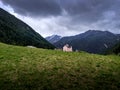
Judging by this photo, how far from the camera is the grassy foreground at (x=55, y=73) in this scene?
21.0m

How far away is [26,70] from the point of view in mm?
25266

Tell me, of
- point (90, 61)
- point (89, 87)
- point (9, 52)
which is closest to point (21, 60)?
point (9, 52)

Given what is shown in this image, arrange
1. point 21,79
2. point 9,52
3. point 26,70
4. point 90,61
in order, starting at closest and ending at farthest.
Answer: point 21,79
point 26,70
point 90,61
point 9,52

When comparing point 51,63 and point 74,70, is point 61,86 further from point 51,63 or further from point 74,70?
point 51,63

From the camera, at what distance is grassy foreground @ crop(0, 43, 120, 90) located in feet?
69.1

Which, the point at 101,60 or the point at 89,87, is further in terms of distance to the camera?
the point at 101,60

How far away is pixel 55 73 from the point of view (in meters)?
24.5

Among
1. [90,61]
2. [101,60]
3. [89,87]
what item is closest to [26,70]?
[89,87]

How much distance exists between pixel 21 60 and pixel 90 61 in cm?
952

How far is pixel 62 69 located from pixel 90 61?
6197mm

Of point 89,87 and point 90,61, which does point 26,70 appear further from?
point 90,61

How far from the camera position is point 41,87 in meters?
20.4

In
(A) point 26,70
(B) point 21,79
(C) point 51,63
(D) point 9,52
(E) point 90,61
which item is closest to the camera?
(B) point 21,79

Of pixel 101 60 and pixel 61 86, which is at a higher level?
pixel 101 60
